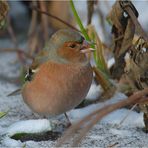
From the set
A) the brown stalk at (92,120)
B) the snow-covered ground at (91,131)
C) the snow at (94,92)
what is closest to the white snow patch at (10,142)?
the snow-covered ground at (91,131)

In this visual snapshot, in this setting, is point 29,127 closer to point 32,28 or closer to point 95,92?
point 95,92

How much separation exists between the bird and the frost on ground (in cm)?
14

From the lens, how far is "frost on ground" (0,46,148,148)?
271 centimetres

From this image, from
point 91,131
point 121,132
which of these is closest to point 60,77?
point 91,131

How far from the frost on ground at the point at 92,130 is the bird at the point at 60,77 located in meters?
0.14

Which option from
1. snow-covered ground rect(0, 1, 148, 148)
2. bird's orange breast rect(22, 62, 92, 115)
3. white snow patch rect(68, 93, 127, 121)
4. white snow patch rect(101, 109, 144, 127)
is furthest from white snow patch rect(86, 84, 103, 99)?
bird's orange breast rect(22, 62, 92, 115)

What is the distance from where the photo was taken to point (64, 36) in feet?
10.2

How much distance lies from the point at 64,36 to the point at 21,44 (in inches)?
81.6

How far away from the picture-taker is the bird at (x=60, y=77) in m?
2.95

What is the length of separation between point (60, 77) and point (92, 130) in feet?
1.19

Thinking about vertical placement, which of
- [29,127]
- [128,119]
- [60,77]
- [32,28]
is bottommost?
[128,119]

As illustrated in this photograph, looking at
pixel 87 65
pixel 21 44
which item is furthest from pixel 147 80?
pixel 21 44

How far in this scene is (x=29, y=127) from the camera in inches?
109

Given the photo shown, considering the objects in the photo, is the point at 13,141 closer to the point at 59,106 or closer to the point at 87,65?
the point at 59,106
